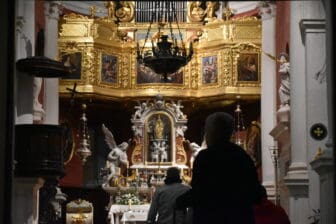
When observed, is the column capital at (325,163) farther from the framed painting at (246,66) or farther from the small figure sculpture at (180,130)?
the small figure sculpture at (180,130)

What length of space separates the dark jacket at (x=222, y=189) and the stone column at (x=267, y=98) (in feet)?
47.5

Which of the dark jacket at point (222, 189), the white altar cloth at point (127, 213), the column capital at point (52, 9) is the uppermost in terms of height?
the column capital at point (52, 9)

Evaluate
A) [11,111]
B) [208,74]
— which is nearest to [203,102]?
[208,74]

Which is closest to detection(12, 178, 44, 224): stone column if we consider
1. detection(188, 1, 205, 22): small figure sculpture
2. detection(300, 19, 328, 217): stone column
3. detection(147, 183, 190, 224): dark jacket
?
detection(300, 19, 328, 217): stone column

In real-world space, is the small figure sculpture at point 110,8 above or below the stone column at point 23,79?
above

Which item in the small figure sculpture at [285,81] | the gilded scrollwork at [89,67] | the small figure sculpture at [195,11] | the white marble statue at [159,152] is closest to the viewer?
the small figure sculpture at [285,81]

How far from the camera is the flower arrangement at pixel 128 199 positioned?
2080 cm

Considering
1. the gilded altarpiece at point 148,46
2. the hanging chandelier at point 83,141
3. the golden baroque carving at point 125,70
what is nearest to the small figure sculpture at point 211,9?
the gilded altarpiece at point 148,46

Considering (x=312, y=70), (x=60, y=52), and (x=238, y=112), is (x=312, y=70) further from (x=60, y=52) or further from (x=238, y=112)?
(x=60, y=52)

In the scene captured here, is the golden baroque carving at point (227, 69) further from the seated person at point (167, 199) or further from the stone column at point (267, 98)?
the seated person at point (167, 199)

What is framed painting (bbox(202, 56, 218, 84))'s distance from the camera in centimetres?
2362

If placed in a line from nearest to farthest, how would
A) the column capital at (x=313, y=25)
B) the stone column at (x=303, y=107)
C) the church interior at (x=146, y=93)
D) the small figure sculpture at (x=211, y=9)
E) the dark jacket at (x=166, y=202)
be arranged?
the dark jacket at (x=166, y=202) → the stone column at (x=303, y=107) → the column capital at (x=313, y=25) → the church interior at (x=146, y=93) → the small figure sculpture at (x=211, y=9)

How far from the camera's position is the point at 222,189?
605 centimetres

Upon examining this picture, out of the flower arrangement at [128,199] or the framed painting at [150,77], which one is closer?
the flower arrangement at [128,199]
